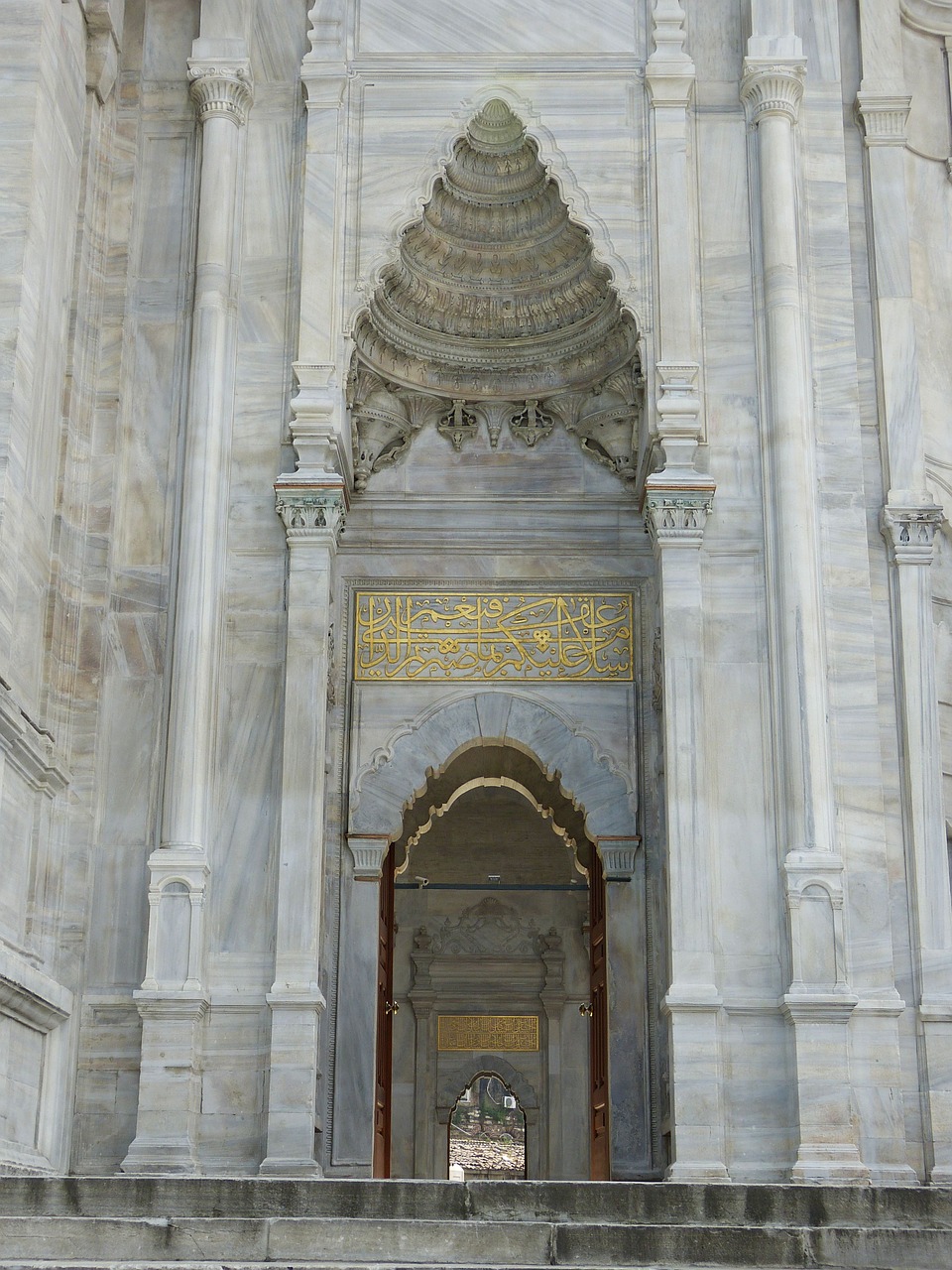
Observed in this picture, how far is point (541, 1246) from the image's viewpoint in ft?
20.3

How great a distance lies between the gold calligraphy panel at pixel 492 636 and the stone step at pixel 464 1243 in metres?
5.85

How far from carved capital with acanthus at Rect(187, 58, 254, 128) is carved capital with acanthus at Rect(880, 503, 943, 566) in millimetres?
4982

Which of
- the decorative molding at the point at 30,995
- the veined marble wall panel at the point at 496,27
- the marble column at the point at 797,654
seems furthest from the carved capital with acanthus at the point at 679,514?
the decorative molding at the point at 30,995

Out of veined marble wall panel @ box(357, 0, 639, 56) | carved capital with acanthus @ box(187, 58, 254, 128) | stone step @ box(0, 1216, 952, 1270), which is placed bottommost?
stone step @ box(0, 1216, 952, 1270)

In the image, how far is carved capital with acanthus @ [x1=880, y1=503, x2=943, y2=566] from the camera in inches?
428

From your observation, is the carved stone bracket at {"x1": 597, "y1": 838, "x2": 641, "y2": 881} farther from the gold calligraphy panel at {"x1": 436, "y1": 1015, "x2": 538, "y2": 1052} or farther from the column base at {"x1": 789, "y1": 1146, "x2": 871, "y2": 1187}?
the gold calligraphy panel at {"x1": 436, "y1": 1015, "x2": 538, "y2": 1052}

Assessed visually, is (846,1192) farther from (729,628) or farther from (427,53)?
(427,53)

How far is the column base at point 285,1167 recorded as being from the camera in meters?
9.54

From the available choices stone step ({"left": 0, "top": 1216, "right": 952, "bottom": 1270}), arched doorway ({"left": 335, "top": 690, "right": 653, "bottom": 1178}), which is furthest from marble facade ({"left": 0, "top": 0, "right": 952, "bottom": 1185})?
arched doorway ({"left": 335, "top": 690, "right": 653, "bottom": 1178})

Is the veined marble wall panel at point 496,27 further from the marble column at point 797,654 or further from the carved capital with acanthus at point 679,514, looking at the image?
the carved capital with acanthus at point 679,514

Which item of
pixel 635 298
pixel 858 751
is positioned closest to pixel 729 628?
pixel 858 751

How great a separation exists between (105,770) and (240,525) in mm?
1732

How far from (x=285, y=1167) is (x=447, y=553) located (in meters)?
4.45

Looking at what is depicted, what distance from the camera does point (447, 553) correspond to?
479 inches
